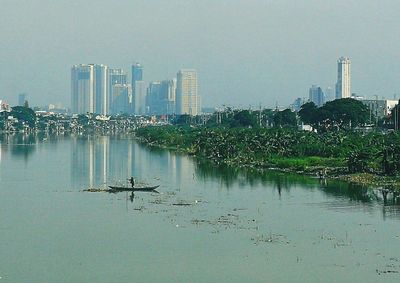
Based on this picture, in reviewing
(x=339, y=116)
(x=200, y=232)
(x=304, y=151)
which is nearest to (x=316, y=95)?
(x=339, y=116)

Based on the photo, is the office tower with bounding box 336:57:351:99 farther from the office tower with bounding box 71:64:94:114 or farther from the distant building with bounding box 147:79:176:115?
the office tower with bounding box 71:64:94:114

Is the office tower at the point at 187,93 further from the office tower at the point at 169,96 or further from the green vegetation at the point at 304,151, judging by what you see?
the green vegetation at the point at 304,151

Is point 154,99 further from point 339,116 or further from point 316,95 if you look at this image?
point 339,116

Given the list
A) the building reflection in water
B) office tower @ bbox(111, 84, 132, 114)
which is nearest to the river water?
the building reflection in water

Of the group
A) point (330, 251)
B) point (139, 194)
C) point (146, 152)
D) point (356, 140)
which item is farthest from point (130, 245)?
point (146, 152)

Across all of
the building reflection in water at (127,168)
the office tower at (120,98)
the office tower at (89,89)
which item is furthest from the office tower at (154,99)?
the building reflection in water at (127,168)
